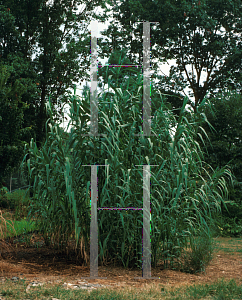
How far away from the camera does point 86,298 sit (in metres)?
3.24

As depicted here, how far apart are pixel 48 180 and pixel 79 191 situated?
425 mm

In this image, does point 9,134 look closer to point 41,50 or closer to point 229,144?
point 229,144

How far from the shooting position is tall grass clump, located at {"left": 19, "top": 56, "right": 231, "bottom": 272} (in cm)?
431

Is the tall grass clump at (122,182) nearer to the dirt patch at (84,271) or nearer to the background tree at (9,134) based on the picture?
the dirt patch at (84,271)

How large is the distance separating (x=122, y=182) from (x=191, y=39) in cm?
1152

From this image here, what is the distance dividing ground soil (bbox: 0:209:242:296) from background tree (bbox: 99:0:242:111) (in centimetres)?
971

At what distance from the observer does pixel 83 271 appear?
13.9 ft

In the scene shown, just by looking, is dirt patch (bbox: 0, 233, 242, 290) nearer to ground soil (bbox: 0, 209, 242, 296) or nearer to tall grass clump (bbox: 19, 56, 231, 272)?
ground soil (bbox: 0, 209, 242, 296)

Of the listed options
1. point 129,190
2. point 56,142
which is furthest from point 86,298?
point 56,142

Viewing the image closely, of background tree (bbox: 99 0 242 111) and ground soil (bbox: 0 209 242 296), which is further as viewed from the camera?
background tree (bbox: 99 0 242 111)

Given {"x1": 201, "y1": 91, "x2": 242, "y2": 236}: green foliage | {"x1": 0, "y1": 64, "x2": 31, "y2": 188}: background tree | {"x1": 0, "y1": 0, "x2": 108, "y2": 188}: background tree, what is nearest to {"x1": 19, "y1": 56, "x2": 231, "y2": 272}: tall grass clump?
{"x1": 201, "y1": 91, "x2": 242, "y2": 236}: green foliage

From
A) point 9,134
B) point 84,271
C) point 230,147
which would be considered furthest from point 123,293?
point 9,134

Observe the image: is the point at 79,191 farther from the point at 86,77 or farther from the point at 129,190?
the point at 86,77

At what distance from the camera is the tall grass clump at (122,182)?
431cm
